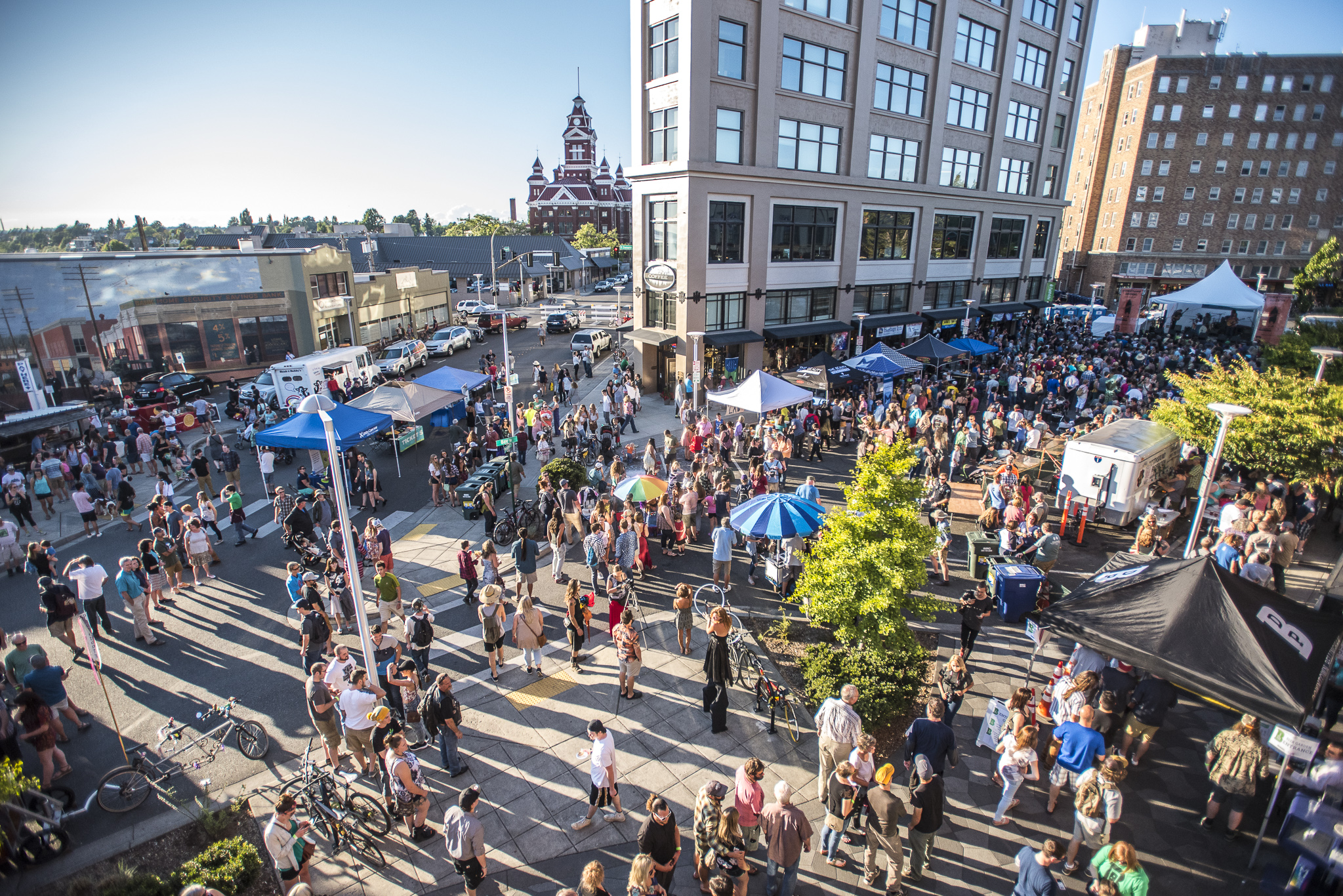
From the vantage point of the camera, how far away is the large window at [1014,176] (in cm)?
3934

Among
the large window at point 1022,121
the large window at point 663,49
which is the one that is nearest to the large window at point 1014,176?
the large window at point 1022,121

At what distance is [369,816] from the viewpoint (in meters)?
7.28

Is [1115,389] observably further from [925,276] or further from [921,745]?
[921,745]

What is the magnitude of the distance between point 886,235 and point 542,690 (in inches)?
1282

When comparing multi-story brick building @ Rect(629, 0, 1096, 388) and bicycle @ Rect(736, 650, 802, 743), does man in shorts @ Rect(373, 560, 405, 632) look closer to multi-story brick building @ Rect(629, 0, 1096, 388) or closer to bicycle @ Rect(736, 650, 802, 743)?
bicycle @ Rect(736, 650, 802, 743)

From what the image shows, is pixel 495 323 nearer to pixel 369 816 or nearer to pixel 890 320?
pixel 890 320

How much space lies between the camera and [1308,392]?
13.2 metres

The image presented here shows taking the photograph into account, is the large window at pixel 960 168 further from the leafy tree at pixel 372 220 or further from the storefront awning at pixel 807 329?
the leafy tree at pixel 372 220

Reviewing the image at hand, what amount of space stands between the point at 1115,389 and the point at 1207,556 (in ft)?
67.6

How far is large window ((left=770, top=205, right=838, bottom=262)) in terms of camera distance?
2970 cm

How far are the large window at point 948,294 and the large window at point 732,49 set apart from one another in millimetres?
18469

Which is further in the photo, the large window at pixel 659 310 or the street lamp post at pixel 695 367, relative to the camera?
the large window at pixel 659 310

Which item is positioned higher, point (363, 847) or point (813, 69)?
point (813, 69)

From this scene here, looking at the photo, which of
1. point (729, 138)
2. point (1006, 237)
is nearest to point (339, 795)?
point (729, 138)
